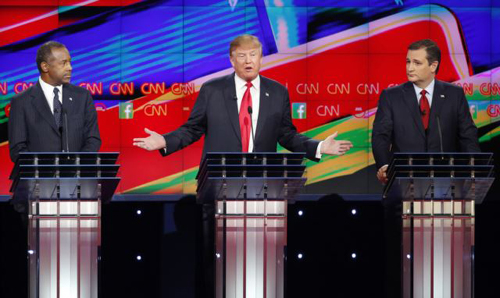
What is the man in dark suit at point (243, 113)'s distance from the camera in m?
6.89

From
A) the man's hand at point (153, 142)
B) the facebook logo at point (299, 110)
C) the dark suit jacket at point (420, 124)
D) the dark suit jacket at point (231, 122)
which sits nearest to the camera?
the man's hand at point (153, 142)

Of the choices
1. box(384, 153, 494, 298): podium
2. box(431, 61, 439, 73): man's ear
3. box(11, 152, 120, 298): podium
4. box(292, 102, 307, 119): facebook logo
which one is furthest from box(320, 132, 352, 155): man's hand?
box(292, 102, 307, 119): facebook logo

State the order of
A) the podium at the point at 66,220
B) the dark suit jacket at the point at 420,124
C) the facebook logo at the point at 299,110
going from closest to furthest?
1. the podium at the point at 66,220
2. the dark suit jacket at the point at 420,124
3. the facebook logo at the point at 299,110

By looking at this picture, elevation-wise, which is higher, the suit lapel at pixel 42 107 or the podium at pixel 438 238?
the suit lapel at pixel 42 107

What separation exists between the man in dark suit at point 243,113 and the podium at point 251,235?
0.58 metres

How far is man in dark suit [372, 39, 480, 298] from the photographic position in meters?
6.99

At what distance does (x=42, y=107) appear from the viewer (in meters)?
6.95

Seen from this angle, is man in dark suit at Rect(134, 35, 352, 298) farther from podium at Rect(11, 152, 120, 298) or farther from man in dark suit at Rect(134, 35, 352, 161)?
podium at Rect(11, 152, 120, 298)

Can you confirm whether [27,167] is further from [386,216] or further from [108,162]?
[386,216]

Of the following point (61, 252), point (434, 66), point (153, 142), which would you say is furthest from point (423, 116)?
point (61, 252)

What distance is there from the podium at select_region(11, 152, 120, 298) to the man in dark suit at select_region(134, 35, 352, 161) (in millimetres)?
765

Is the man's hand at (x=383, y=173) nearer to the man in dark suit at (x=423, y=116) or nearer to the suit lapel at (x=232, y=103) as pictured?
the man in dark suit at (x=423, y=116)

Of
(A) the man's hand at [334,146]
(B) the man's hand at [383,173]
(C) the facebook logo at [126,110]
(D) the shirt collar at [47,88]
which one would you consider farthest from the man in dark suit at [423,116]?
(C) the facebook logo at [126,110]

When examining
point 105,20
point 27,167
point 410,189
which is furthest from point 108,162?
point 105,20
